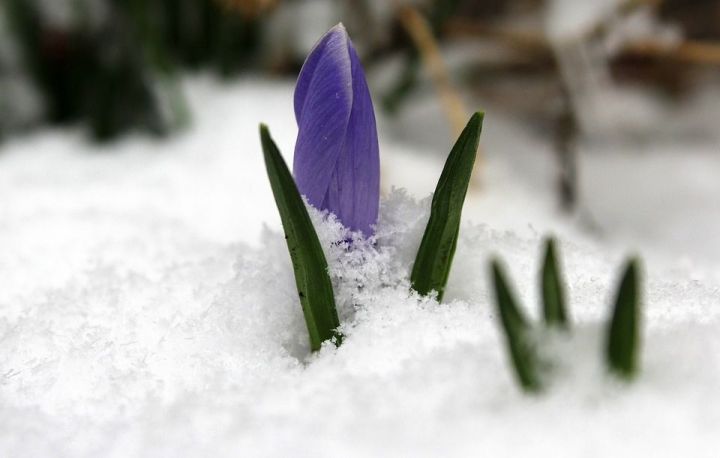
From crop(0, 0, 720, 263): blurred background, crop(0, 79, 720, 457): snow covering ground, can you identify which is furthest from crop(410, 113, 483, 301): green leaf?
crop(0, 0, 720, 263): blurred background

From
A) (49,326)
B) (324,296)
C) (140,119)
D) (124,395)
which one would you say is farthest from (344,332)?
(140,119)

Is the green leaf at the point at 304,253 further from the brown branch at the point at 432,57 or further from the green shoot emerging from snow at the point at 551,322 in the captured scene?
the brown branch at the point at 432,57

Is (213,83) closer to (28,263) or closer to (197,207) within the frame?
(197,207)

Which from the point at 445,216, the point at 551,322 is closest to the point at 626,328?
the point at 551,322

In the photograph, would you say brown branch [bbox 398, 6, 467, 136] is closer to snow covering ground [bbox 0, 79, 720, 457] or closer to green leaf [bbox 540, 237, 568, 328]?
snow covering ground [bbox 0, 79, 720, 457]

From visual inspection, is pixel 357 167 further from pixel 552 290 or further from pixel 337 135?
pixel 552 290

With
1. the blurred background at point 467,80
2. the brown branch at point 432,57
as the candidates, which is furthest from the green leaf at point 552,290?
the brown branch at point 432,57
